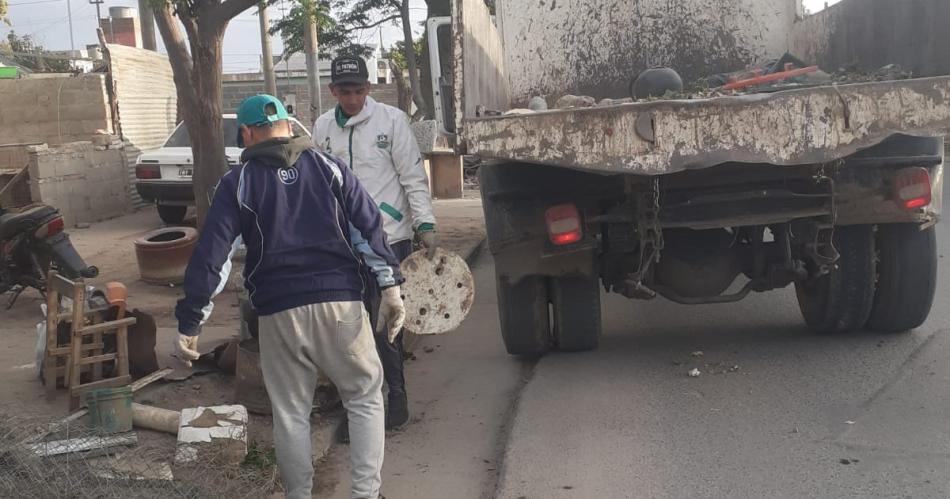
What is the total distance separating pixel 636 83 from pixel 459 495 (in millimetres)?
3928

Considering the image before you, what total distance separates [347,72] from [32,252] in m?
3.88

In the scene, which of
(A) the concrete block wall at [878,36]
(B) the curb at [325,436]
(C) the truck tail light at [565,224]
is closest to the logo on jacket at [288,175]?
(B) the curb at [325,436]

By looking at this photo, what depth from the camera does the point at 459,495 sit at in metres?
4.18

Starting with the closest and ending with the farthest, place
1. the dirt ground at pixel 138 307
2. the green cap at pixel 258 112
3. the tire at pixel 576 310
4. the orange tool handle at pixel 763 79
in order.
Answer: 1. the green cap at pixel 258 112
2. the dirt ground at pixel 138 307
3. the tire at pixel 576 310
4. the orange tool handle at pixel 763 79

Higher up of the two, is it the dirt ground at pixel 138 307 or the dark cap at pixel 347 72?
the dark cap at pixel 347 72

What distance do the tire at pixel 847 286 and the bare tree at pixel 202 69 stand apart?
4822mm

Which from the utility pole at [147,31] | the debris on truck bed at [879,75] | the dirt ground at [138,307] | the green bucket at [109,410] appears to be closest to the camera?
the green bucket at [109,410]

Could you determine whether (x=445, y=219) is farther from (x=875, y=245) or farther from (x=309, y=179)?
(x=309, y=179)

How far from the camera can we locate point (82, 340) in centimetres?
507

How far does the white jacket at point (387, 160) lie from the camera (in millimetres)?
4949

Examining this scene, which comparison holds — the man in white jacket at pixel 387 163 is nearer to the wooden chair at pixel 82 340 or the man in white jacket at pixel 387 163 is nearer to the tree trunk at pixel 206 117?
the wooden chair at pixel 82 340

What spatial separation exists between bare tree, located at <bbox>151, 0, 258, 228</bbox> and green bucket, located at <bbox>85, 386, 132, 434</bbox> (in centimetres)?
413

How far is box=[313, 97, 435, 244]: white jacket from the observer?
4.95 m

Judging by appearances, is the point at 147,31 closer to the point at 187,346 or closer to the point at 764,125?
the point at 764,125
